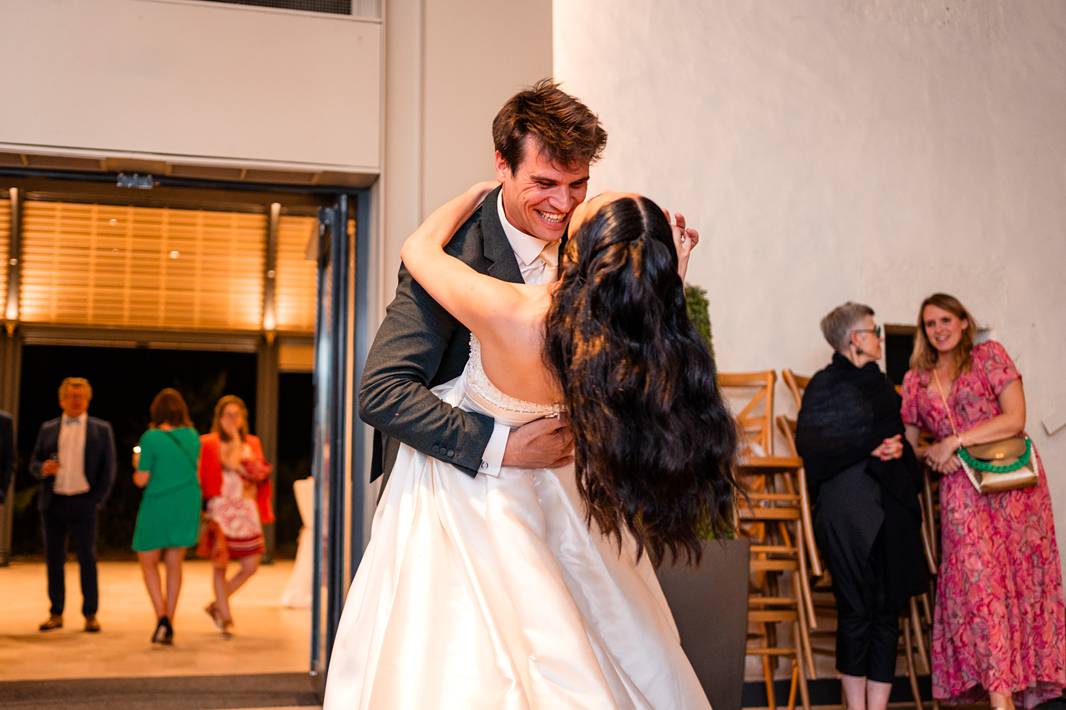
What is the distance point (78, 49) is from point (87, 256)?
323 inches

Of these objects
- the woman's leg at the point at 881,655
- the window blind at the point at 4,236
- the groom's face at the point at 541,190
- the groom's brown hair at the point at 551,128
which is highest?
the window blind at the point at 4,236

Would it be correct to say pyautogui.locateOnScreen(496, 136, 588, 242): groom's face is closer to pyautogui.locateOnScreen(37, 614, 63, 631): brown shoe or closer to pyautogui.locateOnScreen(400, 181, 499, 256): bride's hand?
pyautogui.locateOnScreen(400, 181, 499, 256): bride's hand

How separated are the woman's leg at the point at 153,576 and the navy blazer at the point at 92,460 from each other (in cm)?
55

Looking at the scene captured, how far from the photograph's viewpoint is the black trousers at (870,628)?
172 inches

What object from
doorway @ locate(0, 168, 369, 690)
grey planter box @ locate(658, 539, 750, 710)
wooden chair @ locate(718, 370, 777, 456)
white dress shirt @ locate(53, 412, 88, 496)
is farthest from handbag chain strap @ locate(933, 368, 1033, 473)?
doorway @ locate(0, 168, 369, 690)

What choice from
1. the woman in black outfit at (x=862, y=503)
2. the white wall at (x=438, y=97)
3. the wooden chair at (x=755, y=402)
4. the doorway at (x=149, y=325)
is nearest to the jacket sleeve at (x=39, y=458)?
the doorway at (x=149, y=325)

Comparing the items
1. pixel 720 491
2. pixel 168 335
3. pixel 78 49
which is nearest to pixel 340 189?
pixel 78 49

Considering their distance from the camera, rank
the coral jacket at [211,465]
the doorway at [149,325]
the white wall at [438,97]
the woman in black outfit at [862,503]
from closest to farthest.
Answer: the white wall at [438,97] → the woman in black outfit at [862,503] → the coral jacket at [211,465] → the doorway at [149,325]

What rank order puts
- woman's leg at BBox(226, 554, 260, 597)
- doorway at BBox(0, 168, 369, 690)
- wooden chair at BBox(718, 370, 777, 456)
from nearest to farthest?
wooden chair at BBox(718, 370, 777, 456)
woman's leg at BBox(226, 554, 260, 597)
doorway at BBox(0, 168, 369, 690)

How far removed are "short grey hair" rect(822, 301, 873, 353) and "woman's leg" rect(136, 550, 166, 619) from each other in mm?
3960

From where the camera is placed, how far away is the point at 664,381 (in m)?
1.68

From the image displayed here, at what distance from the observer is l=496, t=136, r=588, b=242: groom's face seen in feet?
6.96

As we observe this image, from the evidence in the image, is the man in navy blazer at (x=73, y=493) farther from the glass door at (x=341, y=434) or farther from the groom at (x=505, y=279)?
the groom at (x=505, y=279)

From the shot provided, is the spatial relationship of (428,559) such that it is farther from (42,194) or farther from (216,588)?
(216,588)
